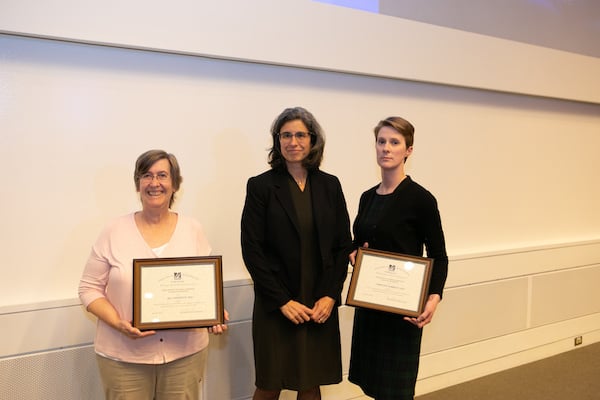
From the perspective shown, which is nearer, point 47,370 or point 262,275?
point 262,275

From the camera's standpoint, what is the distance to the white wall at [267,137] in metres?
2.22

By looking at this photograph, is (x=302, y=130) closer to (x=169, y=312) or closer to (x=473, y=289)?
(x=169, y=312)

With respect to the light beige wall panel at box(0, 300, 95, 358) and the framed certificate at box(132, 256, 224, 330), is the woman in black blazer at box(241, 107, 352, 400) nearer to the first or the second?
the framed certificate at box(132, 256, 224, 330)

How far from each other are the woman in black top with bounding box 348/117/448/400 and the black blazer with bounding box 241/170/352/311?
19 centimetres

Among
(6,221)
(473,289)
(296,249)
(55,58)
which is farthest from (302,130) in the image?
(473,289)

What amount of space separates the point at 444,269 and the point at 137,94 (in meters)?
1.69

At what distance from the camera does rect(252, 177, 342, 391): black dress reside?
2.01 m

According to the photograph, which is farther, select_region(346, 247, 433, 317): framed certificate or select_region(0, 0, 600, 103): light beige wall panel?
select_region(0, 0, 600, 103): light beige wall panel

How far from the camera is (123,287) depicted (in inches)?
69.1

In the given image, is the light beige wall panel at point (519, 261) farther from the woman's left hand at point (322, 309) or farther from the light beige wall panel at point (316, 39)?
the woman's left hand at point (322, 309)

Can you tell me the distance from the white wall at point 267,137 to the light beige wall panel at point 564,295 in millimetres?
17

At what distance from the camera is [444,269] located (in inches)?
81.4

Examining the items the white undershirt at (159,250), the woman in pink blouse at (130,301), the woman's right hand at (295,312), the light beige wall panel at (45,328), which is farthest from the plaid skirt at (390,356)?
the light beige wall panel at (45,328)

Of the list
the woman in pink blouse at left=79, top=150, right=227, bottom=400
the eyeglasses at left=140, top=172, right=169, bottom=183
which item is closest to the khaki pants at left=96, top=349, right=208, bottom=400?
the woman in pink blouse at left=79, top=150, right=227, bottom=400
